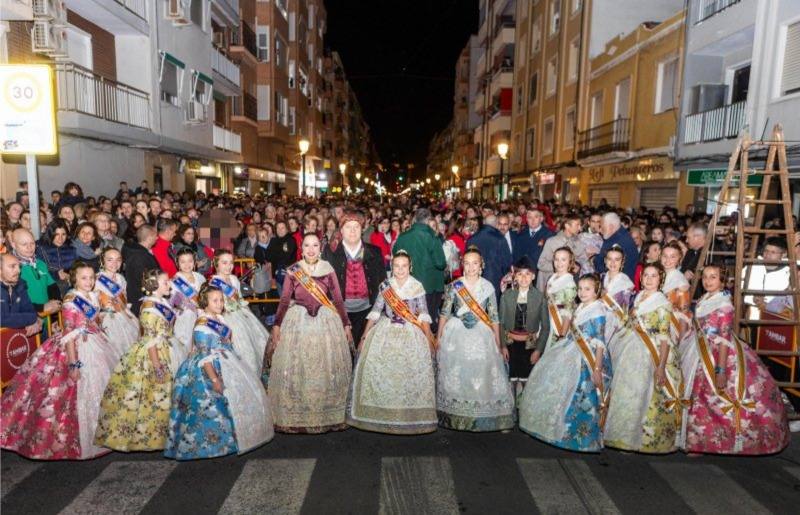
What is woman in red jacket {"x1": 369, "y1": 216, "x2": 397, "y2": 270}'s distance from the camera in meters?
10.9

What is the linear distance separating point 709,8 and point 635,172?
5.42 m

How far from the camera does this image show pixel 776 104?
12.5m

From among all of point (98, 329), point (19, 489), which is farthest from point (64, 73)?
point (19, 489)

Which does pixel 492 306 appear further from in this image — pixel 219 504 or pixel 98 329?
pixel 98 329

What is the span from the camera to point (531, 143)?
104 feet

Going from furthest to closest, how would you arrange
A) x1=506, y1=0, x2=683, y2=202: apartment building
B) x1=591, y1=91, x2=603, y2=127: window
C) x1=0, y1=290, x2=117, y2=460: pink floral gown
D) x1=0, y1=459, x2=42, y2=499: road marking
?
x1=506, y1=0, x2=683, y2=202: apartment building, x1=591, y1=91, x2=603, y2=127: window, x1=0, y1=290, x2=117, y2=460: pink floral gown, x1=0, y1=459, x2=42, y2=499: road marking

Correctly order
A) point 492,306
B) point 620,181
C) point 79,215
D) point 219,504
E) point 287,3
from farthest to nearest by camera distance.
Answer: point 287,3 → point 620,181 → point 79,215 → point 492,306 → point 219,504

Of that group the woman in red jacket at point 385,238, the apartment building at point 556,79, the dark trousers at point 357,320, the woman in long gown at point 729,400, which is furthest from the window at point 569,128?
the woman in long gown at point 729,400

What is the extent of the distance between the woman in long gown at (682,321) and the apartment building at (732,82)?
7.62 meters

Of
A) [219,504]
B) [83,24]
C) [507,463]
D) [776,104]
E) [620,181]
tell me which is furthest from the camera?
[620,181]

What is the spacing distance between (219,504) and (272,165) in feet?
104

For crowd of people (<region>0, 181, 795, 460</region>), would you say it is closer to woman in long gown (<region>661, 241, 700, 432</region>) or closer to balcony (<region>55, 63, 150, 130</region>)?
woman in long gown (<region>661, 241, 700, 432</region>)

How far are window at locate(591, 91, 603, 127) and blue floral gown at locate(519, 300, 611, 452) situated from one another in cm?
1920

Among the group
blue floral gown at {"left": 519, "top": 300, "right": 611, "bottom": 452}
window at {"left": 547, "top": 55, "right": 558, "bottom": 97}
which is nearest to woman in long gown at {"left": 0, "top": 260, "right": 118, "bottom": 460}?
blue floral gown at {"left": 519, "top": 300, "right": 611, "bottom": 452}
